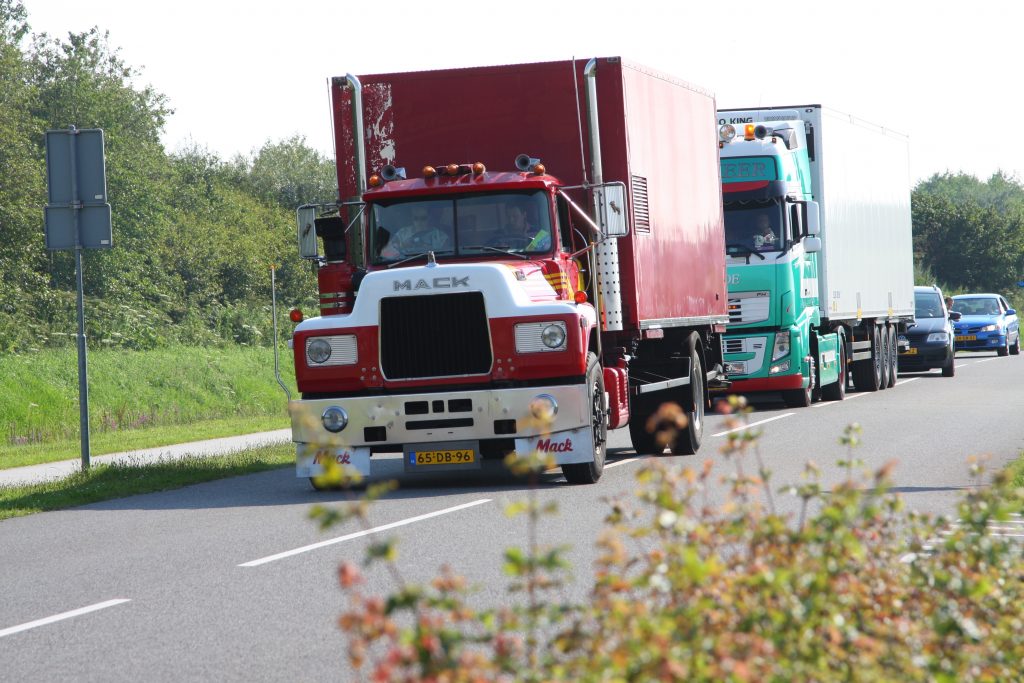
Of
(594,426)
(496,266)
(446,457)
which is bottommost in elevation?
(446,457)

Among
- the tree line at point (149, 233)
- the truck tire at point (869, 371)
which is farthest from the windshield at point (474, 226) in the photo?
the tree line at point (149, 233)

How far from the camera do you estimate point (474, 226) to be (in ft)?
47.4

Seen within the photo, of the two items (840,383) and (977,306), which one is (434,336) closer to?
(840,383)

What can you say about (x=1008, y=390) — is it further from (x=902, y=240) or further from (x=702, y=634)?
(x=702, y=634)

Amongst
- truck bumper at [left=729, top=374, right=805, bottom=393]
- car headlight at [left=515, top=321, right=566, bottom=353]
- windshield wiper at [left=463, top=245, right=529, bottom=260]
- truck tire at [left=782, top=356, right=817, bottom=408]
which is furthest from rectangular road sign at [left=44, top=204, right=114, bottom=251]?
truck tire at [left=782, top=356, right=817, bottom=408]

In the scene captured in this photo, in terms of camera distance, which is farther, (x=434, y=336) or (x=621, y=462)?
(x=621, y=462)

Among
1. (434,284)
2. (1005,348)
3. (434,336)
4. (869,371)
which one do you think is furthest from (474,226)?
(1005,348)

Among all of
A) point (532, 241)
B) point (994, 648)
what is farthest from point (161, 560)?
point (994, 648)

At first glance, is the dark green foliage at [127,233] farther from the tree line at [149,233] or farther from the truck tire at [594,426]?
the truck tire at [594,426]

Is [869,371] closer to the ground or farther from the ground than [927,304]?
closer to the ground

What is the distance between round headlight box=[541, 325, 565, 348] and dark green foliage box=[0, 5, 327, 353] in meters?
23.5

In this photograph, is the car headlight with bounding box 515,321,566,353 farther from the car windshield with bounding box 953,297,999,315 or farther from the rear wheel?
the car windshield with bounding box 953,297,999,315

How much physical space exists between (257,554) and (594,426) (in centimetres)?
448

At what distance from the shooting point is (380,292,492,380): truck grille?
13.7 meters
